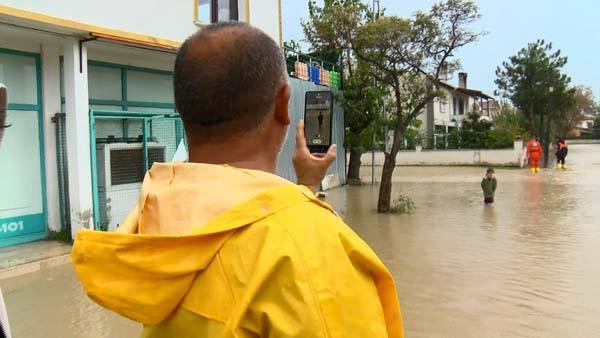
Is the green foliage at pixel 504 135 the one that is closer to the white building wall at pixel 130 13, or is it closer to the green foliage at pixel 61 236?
the white building wall at pixel 130 13

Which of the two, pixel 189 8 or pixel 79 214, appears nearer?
pixel 79 214

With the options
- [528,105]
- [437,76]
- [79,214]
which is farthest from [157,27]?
[528,105]

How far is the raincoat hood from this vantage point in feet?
3.66

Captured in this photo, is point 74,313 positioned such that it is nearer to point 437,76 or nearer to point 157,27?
point 157,27

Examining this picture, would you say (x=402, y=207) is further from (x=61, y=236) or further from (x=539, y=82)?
(x=539, y=82)

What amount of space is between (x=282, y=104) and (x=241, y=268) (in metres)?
0.46

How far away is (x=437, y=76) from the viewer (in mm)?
12609

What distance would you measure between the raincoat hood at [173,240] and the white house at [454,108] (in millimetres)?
39629

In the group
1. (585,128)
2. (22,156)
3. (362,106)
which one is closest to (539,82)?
(362,106)

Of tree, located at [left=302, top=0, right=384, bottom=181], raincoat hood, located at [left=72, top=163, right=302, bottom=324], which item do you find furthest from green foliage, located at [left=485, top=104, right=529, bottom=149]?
raincoat hood, located at [left=72, top=163, right=302, bottom=324]

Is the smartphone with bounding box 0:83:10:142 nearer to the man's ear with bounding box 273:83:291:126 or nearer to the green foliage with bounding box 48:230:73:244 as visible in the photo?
the man's ear with bounding box 273:83:291:126

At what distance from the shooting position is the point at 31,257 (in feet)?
24.2

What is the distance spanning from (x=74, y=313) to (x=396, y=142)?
337 inches

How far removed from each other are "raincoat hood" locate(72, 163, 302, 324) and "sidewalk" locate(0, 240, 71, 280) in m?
6.48
